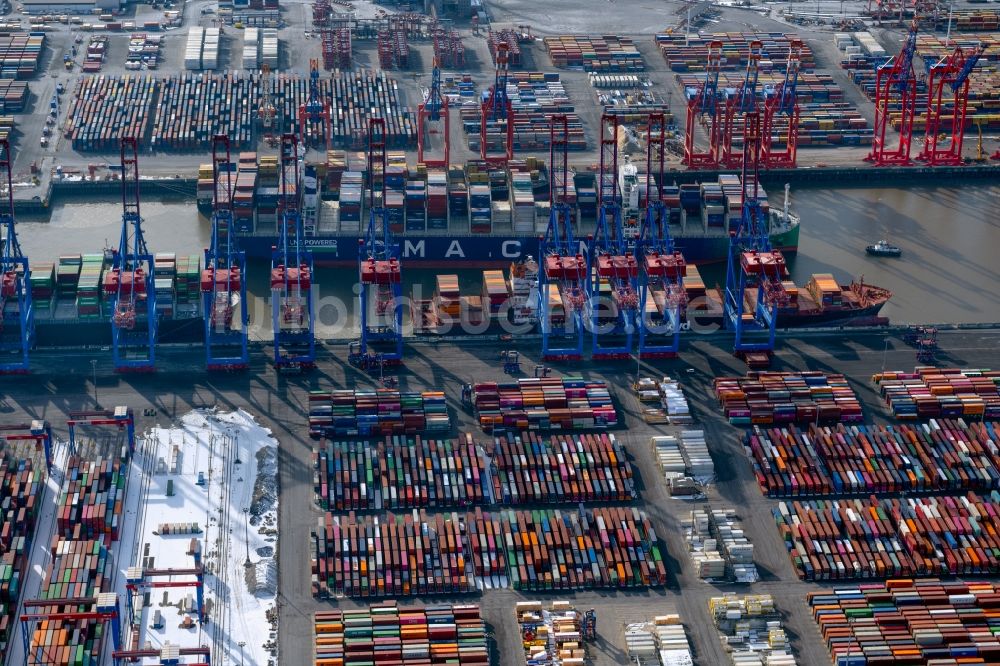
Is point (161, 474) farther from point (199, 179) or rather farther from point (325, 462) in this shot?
point (199, 179)

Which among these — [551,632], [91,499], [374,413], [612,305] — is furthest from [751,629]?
[91,499]

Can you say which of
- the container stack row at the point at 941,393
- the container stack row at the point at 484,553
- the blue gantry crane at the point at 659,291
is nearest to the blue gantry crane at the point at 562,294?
the blue gantry crane at the point at 659,291

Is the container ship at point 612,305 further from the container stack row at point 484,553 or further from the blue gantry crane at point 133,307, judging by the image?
the container stack row at point 484,553

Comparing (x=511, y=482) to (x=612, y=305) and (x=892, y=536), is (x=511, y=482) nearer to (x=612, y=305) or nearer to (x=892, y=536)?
(x=612, y=305)

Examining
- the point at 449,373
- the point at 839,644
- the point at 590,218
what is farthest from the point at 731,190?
the point at 839,644

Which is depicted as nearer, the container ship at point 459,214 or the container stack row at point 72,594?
the container stack row at point 72,594

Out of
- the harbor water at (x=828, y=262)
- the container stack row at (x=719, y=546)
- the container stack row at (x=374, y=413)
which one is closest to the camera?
the container stack row at (x=719, y=546)

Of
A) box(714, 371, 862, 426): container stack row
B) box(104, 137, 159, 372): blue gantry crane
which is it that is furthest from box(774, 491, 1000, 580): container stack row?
box(104, 137, 159, 372): blue gantry crane
